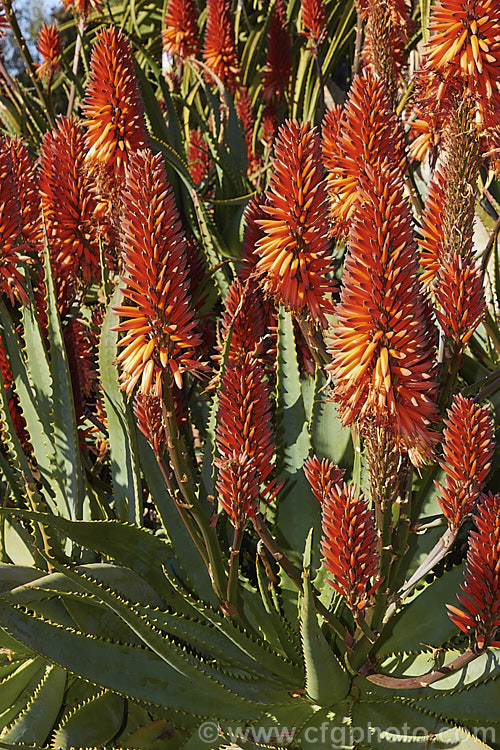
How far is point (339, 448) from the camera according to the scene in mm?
1259

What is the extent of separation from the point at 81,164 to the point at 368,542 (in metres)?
0.76

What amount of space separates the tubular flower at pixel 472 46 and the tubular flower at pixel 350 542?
0.51 m

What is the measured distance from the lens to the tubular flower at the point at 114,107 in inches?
41.3

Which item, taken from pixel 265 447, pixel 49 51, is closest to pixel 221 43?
pixel 49 51

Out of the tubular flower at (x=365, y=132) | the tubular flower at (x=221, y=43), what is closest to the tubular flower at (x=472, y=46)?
the tubular flower at (x=365, y=132)

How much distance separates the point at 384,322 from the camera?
0.71m

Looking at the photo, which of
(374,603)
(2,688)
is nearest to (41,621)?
(2,688)

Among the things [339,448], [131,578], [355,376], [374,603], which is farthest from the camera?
[339,448]

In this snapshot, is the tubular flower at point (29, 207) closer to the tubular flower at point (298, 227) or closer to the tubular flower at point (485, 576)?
the tubular flower at point (298, 227)

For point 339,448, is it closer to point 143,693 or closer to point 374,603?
point 374,603

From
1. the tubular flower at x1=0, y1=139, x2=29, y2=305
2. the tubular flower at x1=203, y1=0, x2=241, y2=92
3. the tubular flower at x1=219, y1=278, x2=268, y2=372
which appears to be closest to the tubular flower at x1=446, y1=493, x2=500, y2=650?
the tubular flower at x1=219, y1=278, x2=268, y2=372

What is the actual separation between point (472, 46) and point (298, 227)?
32 cm

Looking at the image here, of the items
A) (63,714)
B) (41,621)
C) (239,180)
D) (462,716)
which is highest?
(239,180)

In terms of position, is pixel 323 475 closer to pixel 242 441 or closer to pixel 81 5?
pixel 242 441
